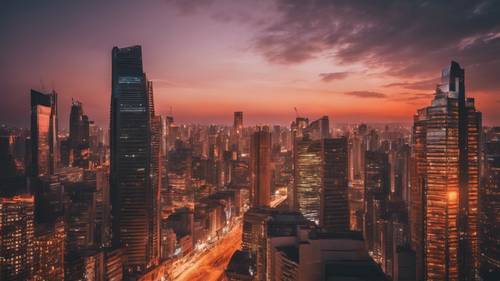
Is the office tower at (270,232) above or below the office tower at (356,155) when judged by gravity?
below

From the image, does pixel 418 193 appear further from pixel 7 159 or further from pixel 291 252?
pixel 7 159

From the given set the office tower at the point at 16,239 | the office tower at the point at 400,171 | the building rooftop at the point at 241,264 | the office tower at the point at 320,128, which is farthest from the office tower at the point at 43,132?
the office tower at the point at 400,171

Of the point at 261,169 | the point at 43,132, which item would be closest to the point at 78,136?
the point at 43,132

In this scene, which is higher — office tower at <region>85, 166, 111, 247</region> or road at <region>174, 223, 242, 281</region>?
office tower at <region>85, 166, 111, 247</region>

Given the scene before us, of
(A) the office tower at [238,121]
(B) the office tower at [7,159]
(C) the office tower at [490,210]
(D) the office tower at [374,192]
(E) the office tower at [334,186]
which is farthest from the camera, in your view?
(A) the office tower at [238,121]

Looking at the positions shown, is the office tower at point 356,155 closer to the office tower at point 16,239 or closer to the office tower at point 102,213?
the office tower at point 102,213

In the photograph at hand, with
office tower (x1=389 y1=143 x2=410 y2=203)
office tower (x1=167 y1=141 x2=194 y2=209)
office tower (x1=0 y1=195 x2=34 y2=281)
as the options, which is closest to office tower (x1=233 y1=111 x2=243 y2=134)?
office tower (x1=167 y1=141 x2=194 y2=209)

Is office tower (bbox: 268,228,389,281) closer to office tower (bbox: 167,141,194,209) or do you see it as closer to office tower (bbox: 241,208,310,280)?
office tower (bbox: 241,208,310,280)
